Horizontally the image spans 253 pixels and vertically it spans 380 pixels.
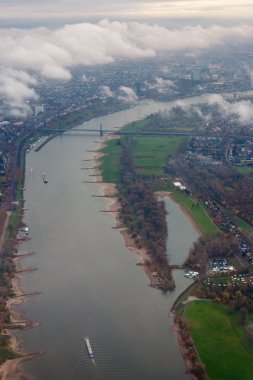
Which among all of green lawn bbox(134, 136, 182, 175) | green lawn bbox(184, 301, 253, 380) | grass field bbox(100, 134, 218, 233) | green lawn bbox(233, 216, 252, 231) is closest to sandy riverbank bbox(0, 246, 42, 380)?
green lawn bbox(184, 301, 253, 380)

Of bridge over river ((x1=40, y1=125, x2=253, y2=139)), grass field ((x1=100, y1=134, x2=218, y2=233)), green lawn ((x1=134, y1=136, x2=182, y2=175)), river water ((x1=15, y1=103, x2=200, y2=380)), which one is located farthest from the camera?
bridge over river ((x1=40, y1=125, x2=253, y2=139))

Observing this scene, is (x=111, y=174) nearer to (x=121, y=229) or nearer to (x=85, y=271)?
(x=121, y=229)

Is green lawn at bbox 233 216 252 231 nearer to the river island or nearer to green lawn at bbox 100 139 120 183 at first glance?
the river island

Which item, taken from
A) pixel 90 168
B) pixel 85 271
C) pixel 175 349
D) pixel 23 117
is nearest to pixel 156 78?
pixel 23 117

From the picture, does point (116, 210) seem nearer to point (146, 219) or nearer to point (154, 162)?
point (146, 219)

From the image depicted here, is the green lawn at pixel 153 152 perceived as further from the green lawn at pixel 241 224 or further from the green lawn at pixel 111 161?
the green lawn at pixel 241 224

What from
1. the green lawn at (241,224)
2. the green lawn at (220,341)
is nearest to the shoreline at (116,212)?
the green lawn at (220,341)
